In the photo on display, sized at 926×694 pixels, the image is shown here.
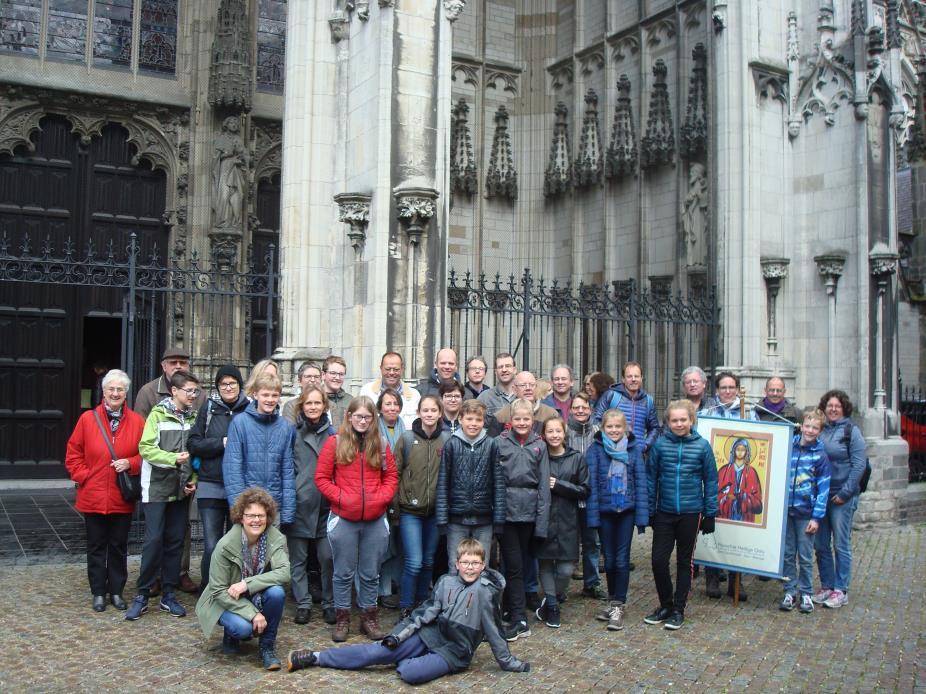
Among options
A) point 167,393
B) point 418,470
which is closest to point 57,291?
point 167,393

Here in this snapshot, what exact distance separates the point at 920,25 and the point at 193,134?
579 inches

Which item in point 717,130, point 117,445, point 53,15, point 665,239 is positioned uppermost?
point 53,15

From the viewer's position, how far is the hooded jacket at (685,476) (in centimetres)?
720

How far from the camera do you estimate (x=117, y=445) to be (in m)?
7.23

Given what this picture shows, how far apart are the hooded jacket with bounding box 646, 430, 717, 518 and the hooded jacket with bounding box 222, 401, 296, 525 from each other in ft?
9.50

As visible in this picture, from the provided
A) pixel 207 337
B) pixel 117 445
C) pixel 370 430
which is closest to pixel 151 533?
pixel 117 445

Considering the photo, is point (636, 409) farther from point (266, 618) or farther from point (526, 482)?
point (266, 618)

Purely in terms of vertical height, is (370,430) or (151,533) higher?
(370,430)

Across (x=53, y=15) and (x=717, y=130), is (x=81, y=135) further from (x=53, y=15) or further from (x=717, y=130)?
(x=717, y=130)

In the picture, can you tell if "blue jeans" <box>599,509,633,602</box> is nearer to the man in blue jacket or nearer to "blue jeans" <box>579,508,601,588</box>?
"blue jeans" <box>579,508,601,588</box>

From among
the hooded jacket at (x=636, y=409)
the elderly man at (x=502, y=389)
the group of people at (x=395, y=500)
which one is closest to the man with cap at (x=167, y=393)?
the group of people at (x=395, y=500)

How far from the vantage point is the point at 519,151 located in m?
17.4

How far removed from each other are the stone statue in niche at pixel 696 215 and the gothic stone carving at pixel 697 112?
30 centimetres

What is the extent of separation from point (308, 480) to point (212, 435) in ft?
2.71
